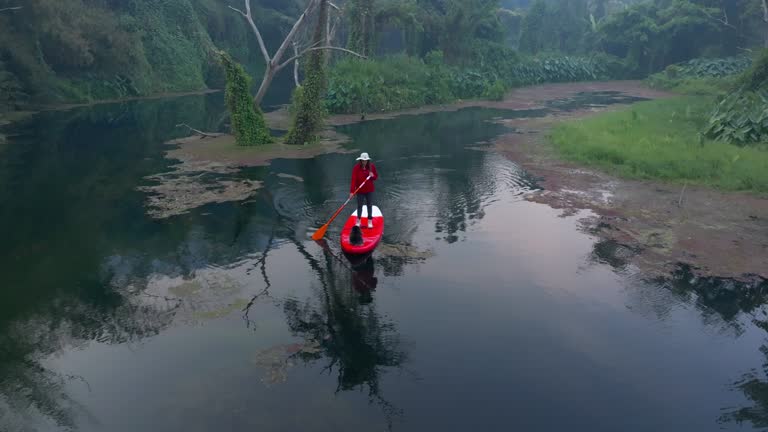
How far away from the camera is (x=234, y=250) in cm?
1288

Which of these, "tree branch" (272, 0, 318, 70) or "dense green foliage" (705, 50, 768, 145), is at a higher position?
"tree branch" (272, 0, 318, 70)

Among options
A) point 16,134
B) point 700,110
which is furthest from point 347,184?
point 700,110

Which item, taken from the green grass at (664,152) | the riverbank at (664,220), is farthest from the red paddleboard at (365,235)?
the green grass at (664,152)

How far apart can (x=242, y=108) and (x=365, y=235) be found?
12.4 m

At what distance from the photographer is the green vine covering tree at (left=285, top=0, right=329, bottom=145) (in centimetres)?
2309

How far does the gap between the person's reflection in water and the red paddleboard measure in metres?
0.30

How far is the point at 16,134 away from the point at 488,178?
73.6ft

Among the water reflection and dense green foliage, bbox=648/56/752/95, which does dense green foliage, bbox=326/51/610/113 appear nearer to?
dense green foliage, bbox=648/56/752/95

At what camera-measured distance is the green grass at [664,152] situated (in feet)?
58.5

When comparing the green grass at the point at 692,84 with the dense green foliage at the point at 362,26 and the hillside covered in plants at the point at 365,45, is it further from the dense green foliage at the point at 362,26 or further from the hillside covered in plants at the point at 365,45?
the dense green foliage at the point at 362,26

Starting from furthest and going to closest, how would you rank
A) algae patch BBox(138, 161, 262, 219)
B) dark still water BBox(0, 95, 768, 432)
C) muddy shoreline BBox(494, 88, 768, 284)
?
1. algae patch BBox(138, 161, 262, 219)
2. muddy shoreline BBox(494, 88, 768, 284)
3. dark still water BBox(0, 95, 768, 432)

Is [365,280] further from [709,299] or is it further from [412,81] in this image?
[412,81]

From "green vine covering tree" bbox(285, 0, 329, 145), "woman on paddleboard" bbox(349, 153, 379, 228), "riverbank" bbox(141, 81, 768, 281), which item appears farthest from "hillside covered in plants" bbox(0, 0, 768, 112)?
"woman on paddleboard" bbox(349, 153, 379, 228)

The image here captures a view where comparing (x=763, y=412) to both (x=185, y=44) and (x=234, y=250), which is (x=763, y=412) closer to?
(x=234, y=250)
